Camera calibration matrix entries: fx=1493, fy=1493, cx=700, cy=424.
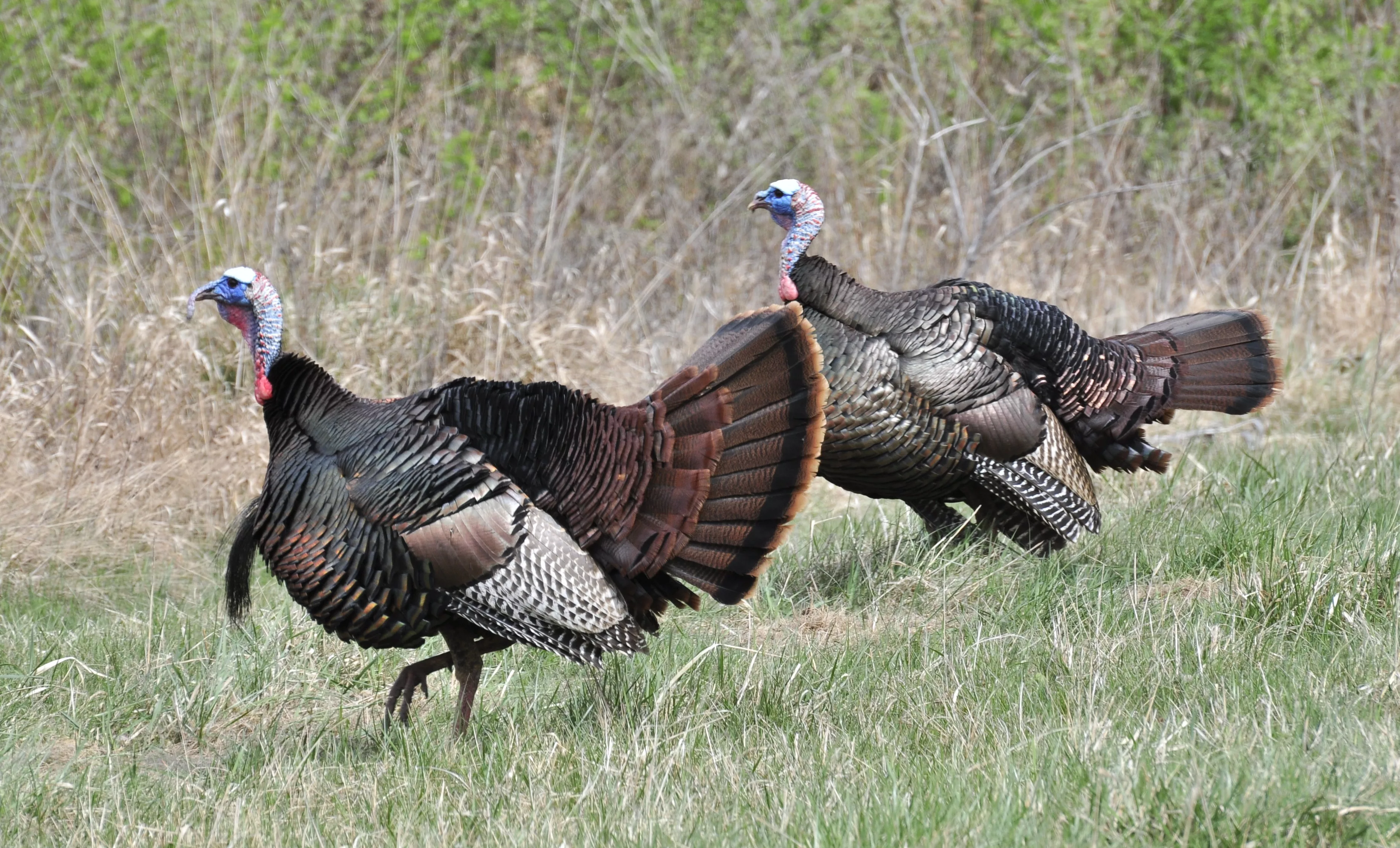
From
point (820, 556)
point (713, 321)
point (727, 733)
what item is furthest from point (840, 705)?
point (713, 321)

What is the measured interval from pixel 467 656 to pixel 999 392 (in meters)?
1.96

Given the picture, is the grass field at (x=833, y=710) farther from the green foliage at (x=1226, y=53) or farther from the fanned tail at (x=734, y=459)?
the green foliage at (x=1226, y=53)

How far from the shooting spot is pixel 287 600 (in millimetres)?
4855

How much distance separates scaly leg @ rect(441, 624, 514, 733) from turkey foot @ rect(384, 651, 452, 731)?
3cm

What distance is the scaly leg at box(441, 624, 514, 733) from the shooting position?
376 cm

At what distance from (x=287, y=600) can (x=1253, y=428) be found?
4.32 m

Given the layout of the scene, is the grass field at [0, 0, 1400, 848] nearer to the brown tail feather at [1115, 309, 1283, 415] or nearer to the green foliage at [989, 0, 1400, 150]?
the green foliage at [989, 0, 1400, 150]

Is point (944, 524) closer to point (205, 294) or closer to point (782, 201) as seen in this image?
point (782, 201)

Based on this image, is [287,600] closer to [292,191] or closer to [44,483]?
[44,483]

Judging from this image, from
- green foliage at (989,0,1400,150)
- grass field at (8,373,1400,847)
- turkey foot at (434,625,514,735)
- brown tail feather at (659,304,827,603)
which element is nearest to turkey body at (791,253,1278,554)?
grass field at (8,373,1400,847)

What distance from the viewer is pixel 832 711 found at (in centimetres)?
364

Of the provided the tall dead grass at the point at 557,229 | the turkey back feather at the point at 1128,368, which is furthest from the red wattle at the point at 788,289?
the tall dead grass at the point at 557,229

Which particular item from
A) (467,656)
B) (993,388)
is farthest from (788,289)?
(467,656)

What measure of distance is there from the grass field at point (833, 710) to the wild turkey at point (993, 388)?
21 cm
